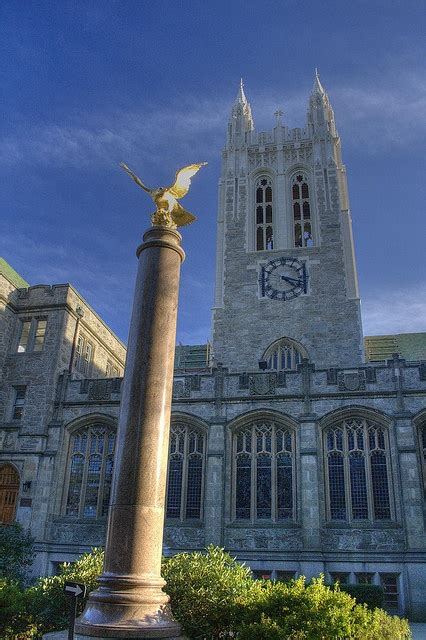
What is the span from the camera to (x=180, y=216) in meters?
11.3

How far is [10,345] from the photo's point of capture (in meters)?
26.6

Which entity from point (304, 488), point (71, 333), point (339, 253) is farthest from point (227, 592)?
point (339, 253)

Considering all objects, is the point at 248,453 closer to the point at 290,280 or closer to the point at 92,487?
the point at 92,487

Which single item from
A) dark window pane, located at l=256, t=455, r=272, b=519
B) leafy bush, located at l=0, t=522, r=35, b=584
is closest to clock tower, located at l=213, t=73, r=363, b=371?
dark window pane, located at l=256, t=455, r=272, b=519

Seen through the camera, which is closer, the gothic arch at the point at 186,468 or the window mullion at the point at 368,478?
the window mullion at the point at 368,478

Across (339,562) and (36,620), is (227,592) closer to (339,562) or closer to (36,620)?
(36,620)

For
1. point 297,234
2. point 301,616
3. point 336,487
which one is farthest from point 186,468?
point 297,234

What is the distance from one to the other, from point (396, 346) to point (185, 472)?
18.7 m

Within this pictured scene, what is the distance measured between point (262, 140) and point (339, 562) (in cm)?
2802

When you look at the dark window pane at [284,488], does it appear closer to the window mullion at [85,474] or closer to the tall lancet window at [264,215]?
the window mullion at [85,474]

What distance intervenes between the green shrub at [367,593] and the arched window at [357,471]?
3.23 m

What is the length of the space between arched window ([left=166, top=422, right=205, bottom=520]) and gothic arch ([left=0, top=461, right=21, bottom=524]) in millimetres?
6361

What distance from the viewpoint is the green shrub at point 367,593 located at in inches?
693

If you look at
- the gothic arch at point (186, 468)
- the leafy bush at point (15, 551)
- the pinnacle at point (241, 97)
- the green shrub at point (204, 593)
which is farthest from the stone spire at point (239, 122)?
the green shrub at point (204, 593)
